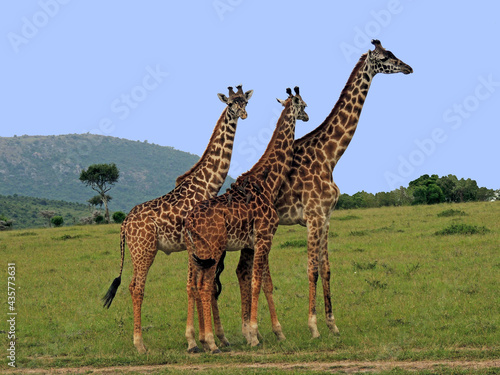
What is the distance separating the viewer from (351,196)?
4416 cm

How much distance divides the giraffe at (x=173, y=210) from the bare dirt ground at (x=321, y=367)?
3.83 feet

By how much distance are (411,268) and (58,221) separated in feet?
118

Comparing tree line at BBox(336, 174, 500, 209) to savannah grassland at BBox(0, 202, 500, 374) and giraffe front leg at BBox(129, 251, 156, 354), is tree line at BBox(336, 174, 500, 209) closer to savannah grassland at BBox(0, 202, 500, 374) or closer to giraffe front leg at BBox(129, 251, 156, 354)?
savannah grassland at BBox(0, 202, 500, 374)

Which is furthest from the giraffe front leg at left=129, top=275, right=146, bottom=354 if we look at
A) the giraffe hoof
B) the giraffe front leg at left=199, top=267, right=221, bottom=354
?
the giraffe front leg at left=199, top=267, right=221, bottom=354

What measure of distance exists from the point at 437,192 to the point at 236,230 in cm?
3021

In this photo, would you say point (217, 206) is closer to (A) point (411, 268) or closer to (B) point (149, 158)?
(A) point (411, 268)

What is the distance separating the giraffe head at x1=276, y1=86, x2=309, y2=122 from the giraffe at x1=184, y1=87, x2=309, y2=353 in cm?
76

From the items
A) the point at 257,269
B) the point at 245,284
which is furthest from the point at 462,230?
the point at 257,269

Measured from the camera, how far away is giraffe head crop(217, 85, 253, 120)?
12.7 meters

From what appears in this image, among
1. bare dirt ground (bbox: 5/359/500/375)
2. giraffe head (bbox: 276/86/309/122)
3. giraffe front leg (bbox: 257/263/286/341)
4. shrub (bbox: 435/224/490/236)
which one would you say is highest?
giraffe head (bbox: 276/86/309/122)

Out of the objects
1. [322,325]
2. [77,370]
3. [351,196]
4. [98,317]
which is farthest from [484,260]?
[351,196]

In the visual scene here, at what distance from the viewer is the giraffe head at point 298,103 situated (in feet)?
42.6

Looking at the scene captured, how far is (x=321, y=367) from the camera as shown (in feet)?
33.3

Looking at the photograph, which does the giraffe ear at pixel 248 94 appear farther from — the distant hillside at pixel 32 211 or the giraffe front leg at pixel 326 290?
the distant hillside at pixel 32 211
